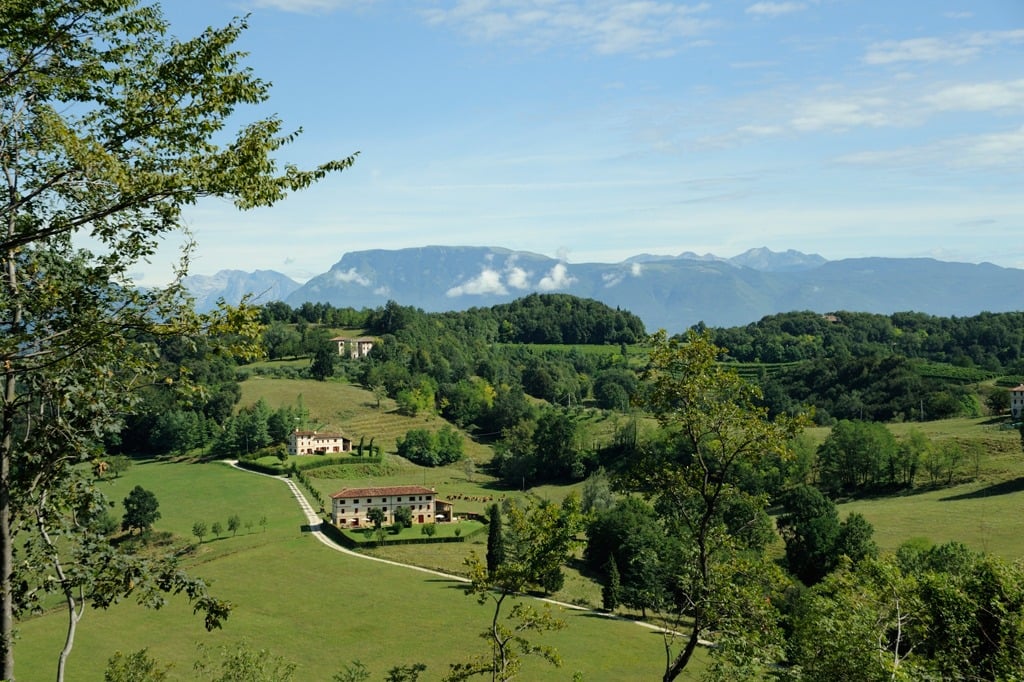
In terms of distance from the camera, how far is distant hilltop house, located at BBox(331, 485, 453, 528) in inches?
2795

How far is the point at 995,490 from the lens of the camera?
70812mm

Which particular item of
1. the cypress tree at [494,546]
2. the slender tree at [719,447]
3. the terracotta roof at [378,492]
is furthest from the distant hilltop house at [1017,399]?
the slender tree at [719,447]

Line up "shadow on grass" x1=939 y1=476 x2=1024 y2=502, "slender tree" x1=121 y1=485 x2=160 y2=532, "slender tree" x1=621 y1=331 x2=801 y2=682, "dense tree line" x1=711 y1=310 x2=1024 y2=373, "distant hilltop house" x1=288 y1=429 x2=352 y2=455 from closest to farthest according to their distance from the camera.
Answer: "slender tree" x1=621 y1=331 x2=801 y2=682 < "slender tree" x1=121 y1=485 x2=160 y2=532 < "shadow on grass" x1=939 y1=476 x2=1024 y2=502 < "distant hilltop house" x1=288 y1=429 x2=352 y2=455 < "dense tree line" x1=711 y1=310 x2=1024 y2=373

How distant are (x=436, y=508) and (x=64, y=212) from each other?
6985 centimetres

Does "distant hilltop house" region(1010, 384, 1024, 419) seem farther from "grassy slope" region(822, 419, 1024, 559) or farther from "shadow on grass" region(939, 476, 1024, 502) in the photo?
"shadow on grass" region(939, 476, 1024, 502)

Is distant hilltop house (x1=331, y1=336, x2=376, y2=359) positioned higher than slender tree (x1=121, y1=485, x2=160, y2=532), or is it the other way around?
distant hilltop house (x1=331, y1=336, x2=376, y2=359)

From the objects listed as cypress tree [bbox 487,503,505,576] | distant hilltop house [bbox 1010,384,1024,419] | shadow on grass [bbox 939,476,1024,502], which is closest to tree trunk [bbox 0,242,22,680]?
cypress tree [bbox 487,503,505,576]

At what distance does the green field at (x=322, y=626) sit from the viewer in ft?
123

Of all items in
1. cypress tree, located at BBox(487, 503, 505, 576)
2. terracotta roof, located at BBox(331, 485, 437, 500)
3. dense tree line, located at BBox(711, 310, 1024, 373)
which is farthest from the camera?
dense tree line, located at BBox(711, 310, 1024, 373)

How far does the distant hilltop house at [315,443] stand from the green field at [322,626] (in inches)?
1392

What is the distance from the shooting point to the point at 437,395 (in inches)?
5404

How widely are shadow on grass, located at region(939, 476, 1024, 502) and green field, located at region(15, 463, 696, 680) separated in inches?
1700

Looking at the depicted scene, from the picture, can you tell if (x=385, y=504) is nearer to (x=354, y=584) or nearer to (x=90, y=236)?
(x=354, y=584)

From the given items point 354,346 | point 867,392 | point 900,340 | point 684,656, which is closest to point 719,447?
point 684,656
